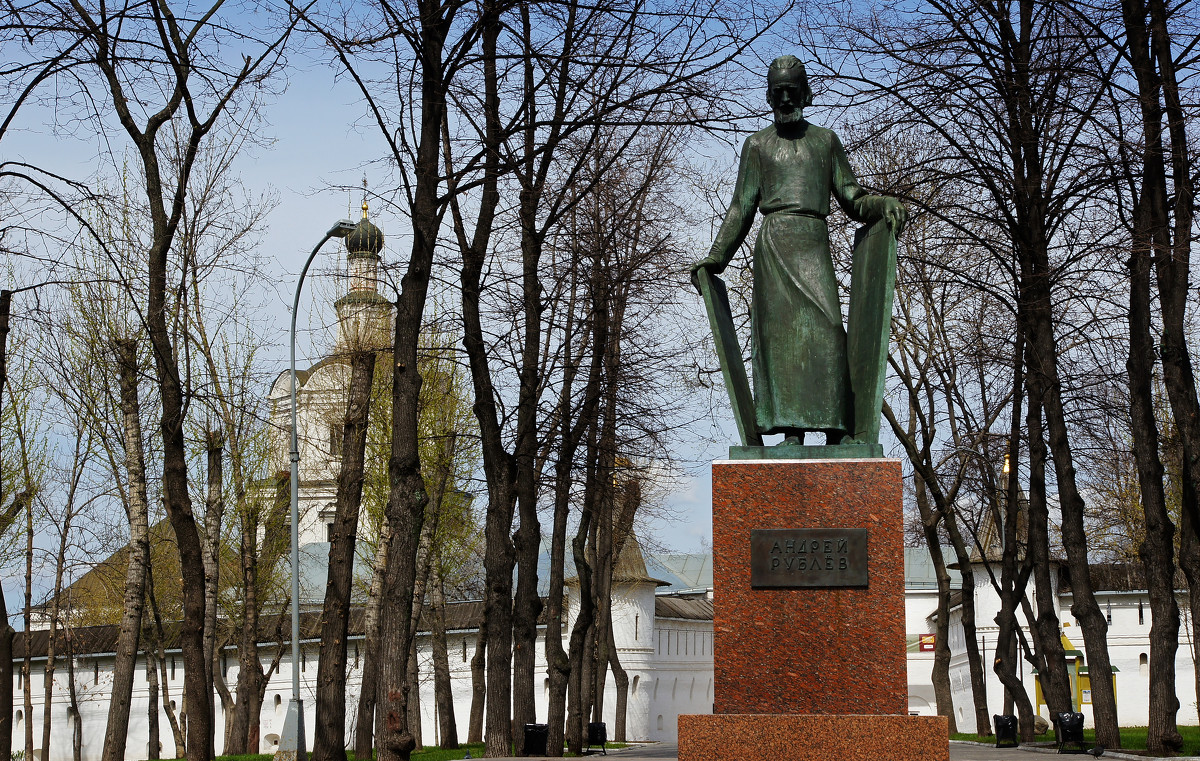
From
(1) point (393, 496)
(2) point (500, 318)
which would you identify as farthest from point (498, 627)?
(1) point (393, 496)

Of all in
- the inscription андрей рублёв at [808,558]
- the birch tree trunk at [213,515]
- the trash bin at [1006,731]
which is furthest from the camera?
the birch tree trunk at [213,515]

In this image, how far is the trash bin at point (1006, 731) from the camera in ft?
74.0

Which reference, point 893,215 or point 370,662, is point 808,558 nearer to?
point 893,215

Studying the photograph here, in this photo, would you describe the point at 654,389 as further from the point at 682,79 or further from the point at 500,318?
the point at 682,79

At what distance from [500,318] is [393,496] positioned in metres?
6.13

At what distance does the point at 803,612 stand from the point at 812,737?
0.69 meters

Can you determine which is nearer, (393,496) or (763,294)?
(763,294)

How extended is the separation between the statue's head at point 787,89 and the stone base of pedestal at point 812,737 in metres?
3.64

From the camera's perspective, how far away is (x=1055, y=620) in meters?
19.6

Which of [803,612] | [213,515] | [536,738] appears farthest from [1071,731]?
[213,515]

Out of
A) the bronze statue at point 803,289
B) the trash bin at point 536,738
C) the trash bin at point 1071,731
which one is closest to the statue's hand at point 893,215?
the bronze statue at point 803,289

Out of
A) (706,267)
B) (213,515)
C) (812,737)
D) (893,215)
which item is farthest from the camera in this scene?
(213,515)

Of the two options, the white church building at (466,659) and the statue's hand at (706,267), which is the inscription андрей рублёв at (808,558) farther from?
the white church building at (466,659)

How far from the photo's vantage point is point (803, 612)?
25.6 ft
